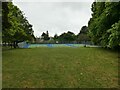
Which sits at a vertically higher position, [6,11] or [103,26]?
[6,11]

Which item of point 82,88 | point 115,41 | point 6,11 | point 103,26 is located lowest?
point 82,88

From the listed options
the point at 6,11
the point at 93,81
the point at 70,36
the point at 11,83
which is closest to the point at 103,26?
the point at 6,11

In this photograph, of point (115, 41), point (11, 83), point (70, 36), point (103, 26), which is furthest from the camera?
point (70, 36)

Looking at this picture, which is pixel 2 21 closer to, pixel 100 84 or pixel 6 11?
pixel 6 11

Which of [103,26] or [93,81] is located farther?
[103,26]

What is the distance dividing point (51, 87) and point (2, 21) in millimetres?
14790

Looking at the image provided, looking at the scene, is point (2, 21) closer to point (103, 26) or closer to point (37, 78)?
point (103, 26)

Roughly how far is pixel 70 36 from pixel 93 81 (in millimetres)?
98150

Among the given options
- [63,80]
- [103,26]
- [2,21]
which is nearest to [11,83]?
[63,80]

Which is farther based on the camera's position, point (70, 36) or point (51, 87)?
point (70, 36)

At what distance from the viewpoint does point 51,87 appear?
809cm

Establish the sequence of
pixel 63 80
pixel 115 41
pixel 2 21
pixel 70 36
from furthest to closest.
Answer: pixel 70 36, pixel 2 21, pixel 115 41, pixel 63 80

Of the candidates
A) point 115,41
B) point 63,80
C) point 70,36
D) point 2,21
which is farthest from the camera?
point 70,36

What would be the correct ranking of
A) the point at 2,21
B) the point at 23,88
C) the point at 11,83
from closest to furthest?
the point at 23,88, the point at 11,83, the point at 2,21
